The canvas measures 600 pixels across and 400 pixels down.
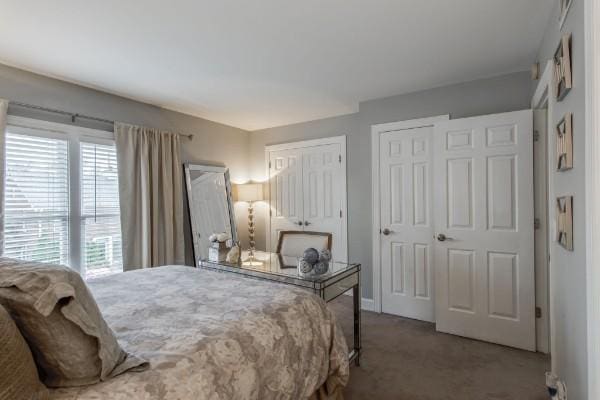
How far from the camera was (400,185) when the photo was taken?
3.50 m

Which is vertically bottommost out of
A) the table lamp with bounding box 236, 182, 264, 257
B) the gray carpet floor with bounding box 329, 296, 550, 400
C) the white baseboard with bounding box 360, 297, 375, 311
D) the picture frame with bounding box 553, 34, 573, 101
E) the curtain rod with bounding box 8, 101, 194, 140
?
the gray carpet floor with bounding box 329, 296, 550, 400

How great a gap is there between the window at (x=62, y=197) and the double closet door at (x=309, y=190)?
2108 millimetres

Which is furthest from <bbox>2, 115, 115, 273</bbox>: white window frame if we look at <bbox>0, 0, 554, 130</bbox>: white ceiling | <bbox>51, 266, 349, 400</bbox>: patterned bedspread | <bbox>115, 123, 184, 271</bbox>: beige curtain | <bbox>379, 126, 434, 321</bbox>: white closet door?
<bbox>379, 126, 434, 321</bbox>: white closet door

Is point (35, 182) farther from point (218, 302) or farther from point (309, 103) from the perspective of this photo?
point (309, 103)

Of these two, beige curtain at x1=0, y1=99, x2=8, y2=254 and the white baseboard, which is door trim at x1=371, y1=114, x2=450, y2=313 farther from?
beige curtain at x1=0, y1=99, x2=8, y2=254

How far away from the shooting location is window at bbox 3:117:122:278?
262 cm

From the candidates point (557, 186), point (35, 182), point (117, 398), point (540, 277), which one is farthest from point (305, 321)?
point (35, 182)

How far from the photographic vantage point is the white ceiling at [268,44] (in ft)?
6.23

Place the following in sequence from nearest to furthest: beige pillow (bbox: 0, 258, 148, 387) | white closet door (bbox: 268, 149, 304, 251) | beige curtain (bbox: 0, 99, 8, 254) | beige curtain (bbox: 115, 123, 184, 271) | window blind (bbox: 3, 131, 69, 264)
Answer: beige pillow (bbox: 0, 258, 148, 387)
beige curtain (bbox: 0, 99, 8, 254)
window blind (bbox: 3, 131, 69, 264)
beige curtain (bbox: 115, 123, 184, 271)
white closet door (bbox: 268, 149, 304, 251)

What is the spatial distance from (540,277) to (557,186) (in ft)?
4.41

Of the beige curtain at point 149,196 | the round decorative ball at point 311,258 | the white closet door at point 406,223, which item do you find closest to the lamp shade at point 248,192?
the beige curtain at point 149,196

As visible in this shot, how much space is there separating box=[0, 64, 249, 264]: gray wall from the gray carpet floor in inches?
98.3

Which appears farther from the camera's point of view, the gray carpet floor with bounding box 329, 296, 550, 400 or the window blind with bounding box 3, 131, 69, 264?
the window blind with bounding box 3, 131, 69, 264

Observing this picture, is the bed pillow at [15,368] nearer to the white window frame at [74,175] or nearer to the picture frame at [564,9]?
the picture frame at [564,9]
